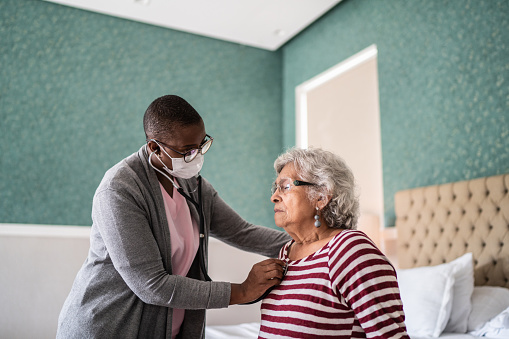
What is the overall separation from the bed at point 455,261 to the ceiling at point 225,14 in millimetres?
2206

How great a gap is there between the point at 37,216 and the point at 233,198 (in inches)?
75.4

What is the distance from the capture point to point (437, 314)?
240 cm

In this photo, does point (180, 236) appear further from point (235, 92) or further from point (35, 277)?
point (235, 92)

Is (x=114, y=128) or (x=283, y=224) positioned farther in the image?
(x=114, y=128)

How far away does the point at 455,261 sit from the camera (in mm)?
2656

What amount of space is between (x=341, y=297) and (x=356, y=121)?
3262mm

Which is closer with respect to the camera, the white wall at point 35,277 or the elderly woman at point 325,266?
the elderly woman at point 325,266

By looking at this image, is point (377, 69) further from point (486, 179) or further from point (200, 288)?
point (200, 288)

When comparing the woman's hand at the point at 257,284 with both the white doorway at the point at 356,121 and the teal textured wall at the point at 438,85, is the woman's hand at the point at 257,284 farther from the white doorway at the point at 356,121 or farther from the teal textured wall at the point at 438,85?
the white doorway at the point at 356,121

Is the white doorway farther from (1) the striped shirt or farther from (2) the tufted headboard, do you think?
(1) the striped shirt

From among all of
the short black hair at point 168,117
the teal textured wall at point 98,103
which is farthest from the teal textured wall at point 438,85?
the short black hair at point 168,117

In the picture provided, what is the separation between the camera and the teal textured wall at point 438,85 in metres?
2.92

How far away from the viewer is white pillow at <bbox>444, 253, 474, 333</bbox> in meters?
2.43

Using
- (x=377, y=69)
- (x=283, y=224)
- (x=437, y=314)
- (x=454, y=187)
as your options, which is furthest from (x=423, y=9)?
(x=283, y=224)
